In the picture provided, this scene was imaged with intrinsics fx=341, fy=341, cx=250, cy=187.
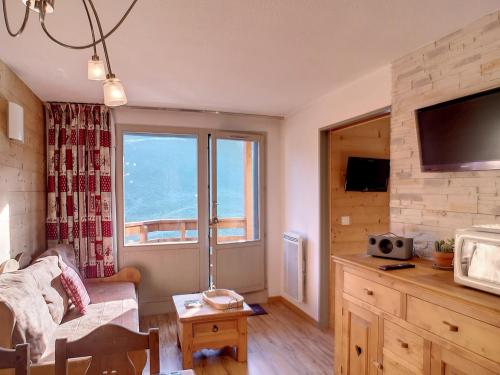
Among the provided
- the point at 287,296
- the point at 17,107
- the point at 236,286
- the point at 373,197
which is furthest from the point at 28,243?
the point at 373,197

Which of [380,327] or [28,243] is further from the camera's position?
[28,243]

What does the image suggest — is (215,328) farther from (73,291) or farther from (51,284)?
(51,284)

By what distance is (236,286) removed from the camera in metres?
4.24

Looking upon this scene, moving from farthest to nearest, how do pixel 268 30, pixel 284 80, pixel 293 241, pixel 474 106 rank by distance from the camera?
pixel 293 241 < pixel 284 80 < pixel 268 30 < pixel 474 106

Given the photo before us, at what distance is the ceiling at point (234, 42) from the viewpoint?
1788 millimetres

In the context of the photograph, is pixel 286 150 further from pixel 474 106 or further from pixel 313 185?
pixel 474 106

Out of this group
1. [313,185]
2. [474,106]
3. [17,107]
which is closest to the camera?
[474,106]

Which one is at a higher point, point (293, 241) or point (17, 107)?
point (17, 107)

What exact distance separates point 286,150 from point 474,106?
8.66 feet

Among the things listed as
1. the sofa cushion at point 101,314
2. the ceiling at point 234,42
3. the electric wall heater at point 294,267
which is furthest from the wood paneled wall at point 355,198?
the sofa cushion at point 101,314

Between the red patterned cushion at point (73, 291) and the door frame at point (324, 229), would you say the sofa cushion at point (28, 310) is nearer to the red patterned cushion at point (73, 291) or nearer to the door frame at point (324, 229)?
the red patterned cushion at point (73, 291)

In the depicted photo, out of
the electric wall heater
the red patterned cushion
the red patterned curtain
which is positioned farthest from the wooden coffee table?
the red patterned curtain

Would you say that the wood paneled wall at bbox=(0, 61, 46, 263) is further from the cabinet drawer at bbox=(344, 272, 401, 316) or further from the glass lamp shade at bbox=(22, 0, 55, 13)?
the cabinet drawer at bbox=(344, 272, 401, 316)

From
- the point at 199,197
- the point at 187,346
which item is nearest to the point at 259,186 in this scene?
the point at 199,197
